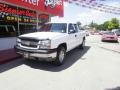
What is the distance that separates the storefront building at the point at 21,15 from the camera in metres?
11.9

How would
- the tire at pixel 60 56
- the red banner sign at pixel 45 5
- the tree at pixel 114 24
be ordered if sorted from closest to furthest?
the tire at pixel 60 56 < the red banner sign at pixel 45 5 < the tree at pixel 114 24

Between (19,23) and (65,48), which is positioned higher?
(19,23)

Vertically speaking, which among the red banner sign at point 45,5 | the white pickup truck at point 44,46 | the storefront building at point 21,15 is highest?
the red banner sign at point 45,5

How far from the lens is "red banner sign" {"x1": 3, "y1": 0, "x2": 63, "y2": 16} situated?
42.2ft

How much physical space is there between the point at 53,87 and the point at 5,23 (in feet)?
24.7

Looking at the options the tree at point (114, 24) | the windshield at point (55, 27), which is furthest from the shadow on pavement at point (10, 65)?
the tree at point (114, 24)

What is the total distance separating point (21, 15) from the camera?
13.8 m

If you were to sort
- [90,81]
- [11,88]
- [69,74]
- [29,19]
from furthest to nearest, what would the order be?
1. [29,19]
2. [69,74]
3. [90,81]
4. [11,88]

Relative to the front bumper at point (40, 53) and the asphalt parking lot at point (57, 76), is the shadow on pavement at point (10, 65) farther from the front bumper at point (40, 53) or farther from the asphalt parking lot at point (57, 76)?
the front bumper at point (40, 53)

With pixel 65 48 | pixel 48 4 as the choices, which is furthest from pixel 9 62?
pixel 48 4

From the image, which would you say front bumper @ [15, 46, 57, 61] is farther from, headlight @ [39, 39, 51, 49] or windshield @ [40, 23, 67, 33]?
windshield @ [40, 23, 67, 33]

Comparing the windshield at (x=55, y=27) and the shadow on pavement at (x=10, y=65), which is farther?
the windshield at (x=55, y=27)

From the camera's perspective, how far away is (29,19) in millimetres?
15039

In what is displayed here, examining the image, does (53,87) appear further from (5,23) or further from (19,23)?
(19,23)
